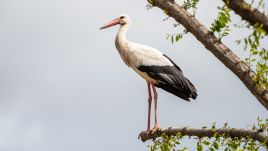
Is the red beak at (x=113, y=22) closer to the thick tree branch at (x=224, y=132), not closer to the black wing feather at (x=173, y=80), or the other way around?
the black wing feather at (x=173, y=80)

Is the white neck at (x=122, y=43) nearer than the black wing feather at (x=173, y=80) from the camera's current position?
No

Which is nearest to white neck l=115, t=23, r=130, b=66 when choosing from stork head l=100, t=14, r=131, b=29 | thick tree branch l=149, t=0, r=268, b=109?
stork head l=100, t=14, r=131, b=29

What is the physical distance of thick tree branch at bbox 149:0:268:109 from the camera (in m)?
7.40

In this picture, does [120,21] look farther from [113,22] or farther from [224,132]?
[224,132]

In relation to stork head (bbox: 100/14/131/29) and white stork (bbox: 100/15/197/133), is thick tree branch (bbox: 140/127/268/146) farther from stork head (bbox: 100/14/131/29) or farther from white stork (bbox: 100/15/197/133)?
stork head (bbox: 100/14/131/29)

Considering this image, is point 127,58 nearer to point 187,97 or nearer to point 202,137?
point 187,97

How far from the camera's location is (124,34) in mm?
16688

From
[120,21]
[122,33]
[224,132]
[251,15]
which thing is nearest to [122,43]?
[122,33]

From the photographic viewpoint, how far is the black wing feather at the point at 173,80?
1409 cm

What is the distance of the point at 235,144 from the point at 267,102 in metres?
2.02

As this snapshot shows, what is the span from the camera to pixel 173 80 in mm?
14656

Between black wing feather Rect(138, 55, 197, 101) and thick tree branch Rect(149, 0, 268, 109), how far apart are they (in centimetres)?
572

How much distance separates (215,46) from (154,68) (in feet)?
24.6

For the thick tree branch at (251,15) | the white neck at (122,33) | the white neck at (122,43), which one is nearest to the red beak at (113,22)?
the white neck at (122,33)
